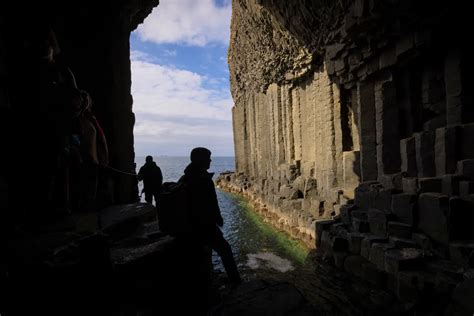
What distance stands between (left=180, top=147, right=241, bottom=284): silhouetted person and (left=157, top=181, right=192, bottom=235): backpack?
82 millimetres

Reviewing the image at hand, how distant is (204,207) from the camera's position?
4.11m

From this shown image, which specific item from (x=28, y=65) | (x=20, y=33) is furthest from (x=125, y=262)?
(x=20, y=33)

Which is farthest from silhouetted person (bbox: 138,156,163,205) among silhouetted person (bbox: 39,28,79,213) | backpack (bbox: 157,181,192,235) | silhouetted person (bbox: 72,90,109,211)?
backpack (bbox: 157,181,192,235)

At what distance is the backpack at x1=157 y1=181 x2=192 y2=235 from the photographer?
13.1ft

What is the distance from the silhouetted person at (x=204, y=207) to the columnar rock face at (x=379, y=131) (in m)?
4.87

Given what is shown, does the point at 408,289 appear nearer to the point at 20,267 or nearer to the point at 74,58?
the point at 20,267

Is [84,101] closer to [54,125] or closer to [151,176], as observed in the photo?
[54,125]

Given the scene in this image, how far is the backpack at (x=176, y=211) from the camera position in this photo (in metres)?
3.99

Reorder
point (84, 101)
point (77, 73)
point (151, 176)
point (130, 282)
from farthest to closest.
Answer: point (151, 176) → point (77, 73) → point (84, 101) → point (130, 282)

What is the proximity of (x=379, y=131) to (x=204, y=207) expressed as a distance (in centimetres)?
931

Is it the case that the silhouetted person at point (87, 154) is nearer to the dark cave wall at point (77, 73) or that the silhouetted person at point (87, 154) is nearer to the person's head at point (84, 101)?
the person's head at point (84, 101)

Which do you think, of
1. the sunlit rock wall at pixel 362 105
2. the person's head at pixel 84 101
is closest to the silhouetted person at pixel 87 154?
the person's head at pixel 84 101

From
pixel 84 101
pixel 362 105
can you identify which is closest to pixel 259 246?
pixel 362 105

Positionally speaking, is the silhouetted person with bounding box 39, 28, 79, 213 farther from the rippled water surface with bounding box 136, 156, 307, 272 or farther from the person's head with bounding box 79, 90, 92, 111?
the rippled water surface with bounding box 136, 156, 307, 272
